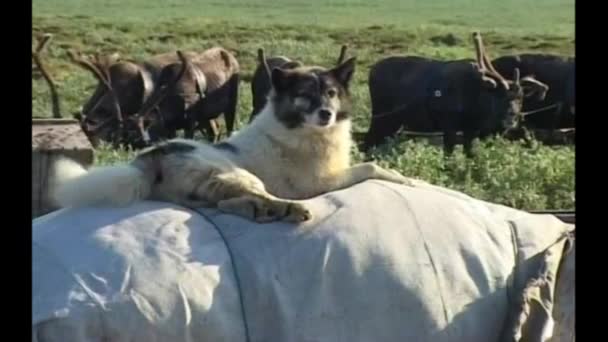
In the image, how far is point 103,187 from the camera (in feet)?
20.3

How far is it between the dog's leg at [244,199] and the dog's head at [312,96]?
821 millimetres

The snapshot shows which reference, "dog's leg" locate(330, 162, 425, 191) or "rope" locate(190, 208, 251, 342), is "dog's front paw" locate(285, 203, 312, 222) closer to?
"rope" locate(190, 208, 251, 342)

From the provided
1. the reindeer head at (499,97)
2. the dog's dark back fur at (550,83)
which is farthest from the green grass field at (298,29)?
the dog's dark back fur at (550,83)

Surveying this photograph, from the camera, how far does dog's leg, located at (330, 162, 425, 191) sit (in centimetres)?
700

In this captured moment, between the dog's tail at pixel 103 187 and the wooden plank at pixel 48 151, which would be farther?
the wooden plank at pixel 48 151

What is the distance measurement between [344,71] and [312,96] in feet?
1.02

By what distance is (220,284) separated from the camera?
5.75 metres

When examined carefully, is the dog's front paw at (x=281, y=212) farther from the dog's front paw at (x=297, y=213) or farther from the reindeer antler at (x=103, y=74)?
the reindeer antler at (x=103, y=74)

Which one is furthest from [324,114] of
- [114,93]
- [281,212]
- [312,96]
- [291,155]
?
[114,93]

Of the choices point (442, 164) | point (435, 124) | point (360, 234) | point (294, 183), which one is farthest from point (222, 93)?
point (360, 234)

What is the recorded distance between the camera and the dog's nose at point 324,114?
24.7 ft

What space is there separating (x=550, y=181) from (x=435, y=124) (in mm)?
4160

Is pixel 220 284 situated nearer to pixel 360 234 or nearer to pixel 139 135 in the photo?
pixel 360 234

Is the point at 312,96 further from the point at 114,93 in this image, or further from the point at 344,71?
the point at 114,93
